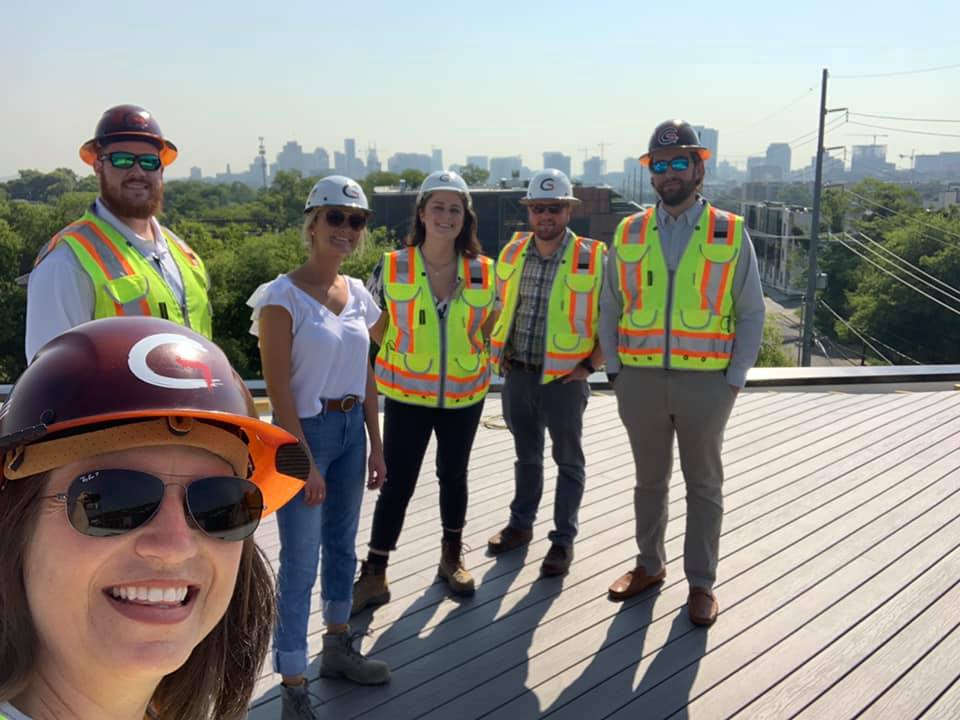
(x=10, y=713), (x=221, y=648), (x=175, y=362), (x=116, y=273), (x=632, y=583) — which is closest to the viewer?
(x=10, y=713)

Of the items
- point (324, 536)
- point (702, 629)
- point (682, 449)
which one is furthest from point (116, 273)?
point (702, 629)

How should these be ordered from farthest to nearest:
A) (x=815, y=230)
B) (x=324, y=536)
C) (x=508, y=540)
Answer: (x=815, y=230), (x=508, y=540), (x=324, y=536)

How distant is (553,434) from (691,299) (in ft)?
3.00

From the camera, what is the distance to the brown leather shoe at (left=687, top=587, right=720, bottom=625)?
3211 mm

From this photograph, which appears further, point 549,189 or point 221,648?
point 549,189

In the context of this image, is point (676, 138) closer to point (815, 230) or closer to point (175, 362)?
point (175, 362)

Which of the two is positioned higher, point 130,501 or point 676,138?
point 676,138

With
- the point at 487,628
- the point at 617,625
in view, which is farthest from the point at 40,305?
the point at 617,625

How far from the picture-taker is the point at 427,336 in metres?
3.31

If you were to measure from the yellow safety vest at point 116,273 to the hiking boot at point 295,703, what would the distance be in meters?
1.19

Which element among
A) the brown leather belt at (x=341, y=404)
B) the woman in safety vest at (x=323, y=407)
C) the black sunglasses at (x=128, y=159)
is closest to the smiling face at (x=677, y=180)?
the woman in safety vest at (x=323, y=407)

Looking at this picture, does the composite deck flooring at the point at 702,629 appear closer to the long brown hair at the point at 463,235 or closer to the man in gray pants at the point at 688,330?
the man in gray pants at the point at 688,330

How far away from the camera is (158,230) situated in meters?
2.60

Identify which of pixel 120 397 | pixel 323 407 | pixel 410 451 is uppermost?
pixel 120 397
